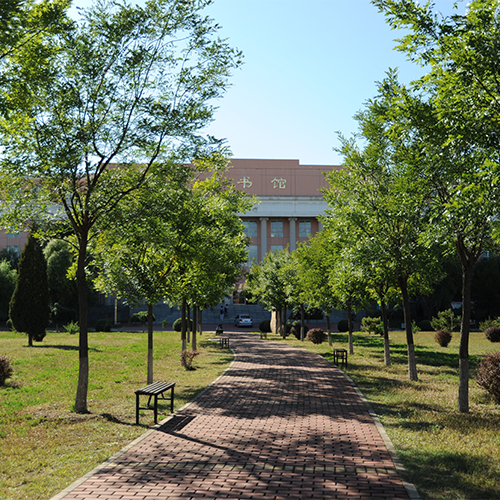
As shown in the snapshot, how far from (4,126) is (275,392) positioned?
30.7 feet

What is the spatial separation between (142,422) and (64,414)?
6.14 feet

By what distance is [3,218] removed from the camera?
11.4m

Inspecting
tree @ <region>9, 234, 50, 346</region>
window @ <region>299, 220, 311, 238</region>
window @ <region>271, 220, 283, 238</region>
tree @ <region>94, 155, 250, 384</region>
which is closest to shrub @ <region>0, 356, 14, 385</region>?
tree @ <region>94, 155, 250, 384</region>

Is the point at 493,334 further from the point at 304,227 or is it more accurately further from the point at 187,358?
the point at 304,227

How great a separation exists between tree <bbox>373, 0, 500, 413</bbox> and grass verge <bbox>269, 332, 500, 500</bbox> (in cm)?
361

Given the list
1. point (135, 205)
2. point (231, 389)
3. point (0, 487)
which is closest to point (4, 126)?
point (135, 205)

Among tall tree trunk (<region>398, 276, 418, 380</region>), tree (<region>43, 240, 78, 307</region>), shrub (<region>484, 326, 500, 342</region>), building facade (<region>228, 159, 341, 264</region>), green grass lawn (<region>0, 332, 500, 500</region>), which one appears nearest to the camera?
green grass lawn (<region>0, 332, 500, 500</region>)

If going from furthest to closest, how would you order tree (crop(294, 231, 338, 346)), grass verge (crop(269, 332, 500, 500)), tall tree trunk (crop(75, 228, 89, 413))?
tree (crop(294, 231, 338, 346)) → tall tree trunk (crop(75, 228, 89, 413)) → grass verge (crop(269, 332, 500, 500))

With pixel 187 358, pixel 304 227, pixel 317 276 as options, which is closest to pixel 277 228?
pixel 304 227

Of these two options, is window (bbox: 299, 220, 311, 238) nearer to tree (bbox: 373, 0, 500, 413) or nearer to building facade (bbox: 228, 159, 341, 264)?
building facade (bbox: 228, 159, 341, 264)

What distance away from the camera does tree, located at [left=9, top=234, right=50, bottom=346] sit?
26.8m

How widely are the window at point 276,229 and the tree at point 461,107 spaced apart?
→ 70.4m

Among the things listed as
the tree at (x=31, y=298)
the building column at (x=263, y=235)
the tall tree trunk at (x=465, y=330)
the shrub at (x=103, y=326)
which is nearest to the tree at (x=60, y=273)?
the shrub at (x=103, y=326)

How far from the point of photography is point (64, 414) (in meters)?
10.4
